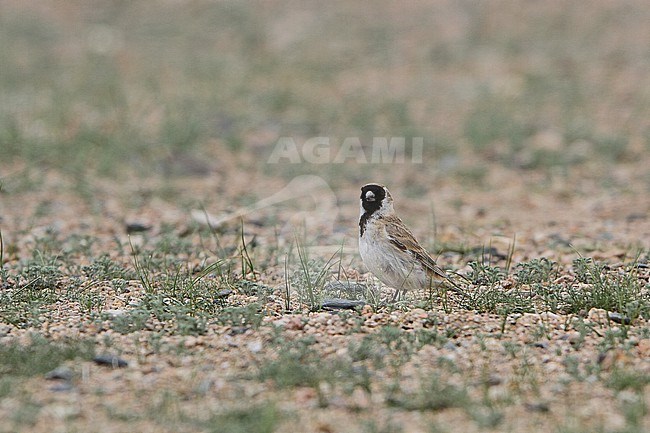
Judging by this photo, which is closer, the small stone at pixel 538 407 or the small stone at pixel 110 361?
the small stone at pixel 538 407

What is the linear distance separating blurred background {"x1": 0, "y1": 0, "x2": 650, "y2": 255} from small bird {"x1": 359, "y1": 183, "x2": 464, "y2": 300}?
2295 mm

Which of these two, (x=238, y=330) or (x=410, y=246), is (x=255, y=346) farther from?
(x=410, y=246)

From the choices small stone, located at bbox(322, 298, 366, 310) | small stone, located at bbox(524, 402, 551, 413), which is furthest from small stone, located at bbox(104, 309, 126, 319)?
small stone, located at bbox(524, 402, 551, 413)

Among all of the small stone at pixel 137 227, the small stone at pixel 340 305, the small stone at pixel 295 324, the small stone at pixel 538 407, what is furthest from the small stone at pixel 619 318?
the small stone at pixel 137 227

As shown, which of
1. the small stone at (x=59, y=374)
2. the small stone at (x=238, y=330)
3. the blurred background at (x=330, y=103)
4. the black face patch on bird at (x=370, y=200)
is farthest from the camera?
the blurred background at (x=330, y=103)

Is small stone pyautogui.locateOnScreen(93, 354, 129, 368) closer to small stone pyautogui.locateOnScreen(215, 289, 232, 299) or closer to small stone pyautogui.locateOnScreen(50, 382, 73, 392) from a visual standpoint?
small stone pyautogui.locateOnScreen(50, 382, 73, 392)

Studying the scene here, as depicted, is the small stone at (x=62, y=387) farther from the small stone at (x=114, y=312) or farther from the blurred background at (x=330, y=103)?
the blurred background at (x=330, y=103)

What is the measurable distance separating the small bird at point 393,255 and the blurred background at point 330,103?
2.29m

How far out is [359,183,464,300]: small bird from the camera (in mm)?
5316

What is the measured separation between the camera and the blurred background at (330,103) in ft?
28.6

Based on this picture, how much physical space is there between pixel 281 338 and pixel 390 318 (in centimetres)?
63

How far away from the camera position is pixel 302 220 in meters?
7.56

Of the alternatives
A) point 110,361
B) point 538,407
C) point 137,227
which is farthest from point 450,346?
point 137,227

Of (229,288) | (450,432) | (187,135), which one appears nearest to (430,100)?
(187,135)
